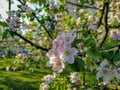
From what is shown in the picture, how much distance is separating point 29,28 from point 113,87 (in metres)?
4.03

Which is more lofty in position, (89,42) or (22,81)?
(22,81)

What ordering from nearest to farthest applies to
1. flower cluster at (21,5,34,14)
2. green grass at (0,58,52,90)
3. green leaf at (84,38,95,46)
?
green leaf at (84,38,95,46)
flower cluster at (21,5,34,14)
green grass at (0,58,52,90)

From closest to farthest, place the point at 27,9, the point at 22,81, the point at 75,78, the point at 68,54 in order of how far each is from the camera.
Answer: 1. the point at 68,54
2. the point at 75,78
3. the point at 27,9
4. the point at 22,81

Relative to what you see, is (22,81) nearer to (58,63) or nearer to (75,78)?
(75,78)

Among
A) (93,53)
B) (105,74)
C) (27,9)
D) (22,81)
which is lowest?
(105,74)

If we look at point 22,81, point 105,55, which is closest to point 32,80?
point 22,81

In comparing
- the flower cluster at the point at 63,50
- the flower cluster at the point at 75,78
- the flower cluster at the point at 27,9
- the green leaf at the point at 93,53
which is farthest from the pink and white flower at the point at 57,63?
the flower cluster at the point at 27,9

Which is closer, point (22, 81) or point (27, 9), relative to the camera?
point (27, 9)

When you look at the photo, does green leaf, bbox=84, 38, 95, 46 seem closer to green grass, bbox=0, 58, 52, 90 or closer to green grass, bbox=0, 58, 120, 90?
green grass, bbox=0, 58, 120, 90

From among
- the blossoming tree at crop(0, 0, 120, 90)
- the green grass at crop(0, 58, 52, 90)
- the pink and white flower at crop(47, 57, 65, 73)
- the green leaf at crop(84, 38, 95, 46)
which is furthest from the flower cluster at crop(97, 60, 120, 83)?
the green grass at crop(0, 58, 52, 90)

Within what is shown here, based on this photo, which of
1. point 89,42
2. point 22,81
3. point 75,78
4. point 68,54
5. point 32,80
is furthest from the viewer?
point 32,80

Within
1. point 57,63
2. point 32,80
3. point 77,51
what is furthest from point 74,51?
point 32,80

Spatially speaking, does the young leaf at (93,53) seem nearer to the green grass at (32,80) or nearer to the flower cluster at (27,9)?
the green grass at (32,80)

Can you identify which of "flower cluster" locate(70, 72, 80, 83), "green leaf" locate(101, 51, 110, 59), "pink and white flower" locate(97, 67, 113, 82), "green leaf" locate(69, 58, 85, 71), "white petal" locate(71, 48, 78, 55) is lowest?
"pink and white flower" locate(97, 67, 113, 82)
